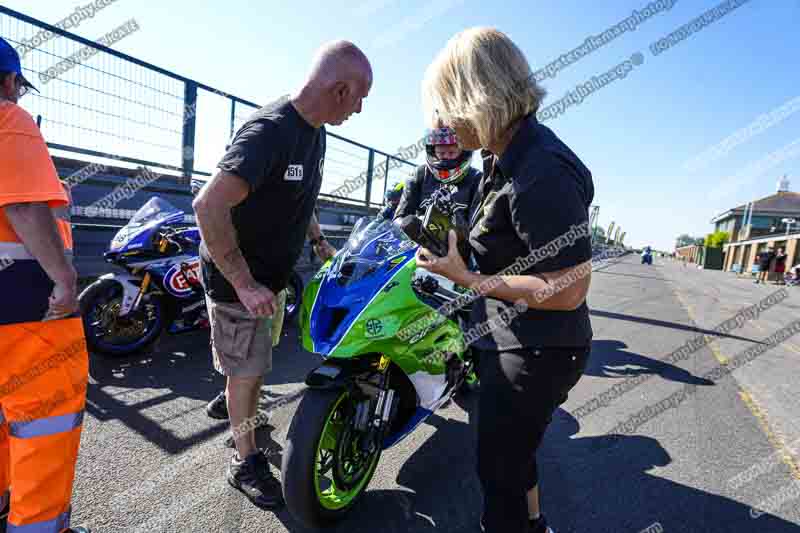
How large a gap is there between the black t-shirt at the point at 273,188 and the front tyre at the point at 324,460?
2.26ft

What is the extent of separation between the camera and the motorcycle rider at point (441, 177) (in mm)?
3195

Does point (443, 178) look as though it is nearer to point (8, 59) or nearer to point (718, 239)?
point (8, 59)

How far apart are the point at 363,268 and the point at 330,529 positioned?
3.85 ft

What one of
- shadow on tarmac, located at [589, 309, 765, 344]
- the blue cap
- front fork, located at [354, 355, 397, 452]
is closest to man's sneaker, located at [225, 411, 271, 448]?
front fork, located at [354, 355, 397, 452]

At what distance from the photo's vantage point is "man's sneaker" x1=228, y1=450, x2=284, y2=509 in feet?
6.81

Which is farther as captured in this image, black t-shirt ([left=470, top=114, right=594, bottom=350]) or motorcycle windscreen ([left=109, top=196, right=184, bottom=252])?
motorcycle windscreen ([left=109, top=196, right=184, bottom=252])

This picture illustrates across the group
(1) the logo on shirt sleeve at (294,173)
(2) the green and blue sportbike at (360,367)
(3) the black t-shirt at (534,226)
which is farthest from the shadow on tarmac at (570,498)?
(1) the logo on shirt sleeve at (294,173)

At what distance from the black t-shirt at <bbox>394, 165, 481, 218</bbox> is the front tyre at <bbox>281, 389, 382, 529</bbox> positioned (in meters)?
1.64

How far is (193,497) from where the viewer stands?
2084mm

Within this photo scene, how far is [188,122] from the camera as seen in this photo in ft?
20.2

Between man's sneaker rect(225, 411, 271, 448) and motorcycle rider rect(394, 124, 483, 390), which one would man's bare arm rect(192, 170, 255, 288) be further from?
motorcycle rider rect(394, 124, 483, 390)

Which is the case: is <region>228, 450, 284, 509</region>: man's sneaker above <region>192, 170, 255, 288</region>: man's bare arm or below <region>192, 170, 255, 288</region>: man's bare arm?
below

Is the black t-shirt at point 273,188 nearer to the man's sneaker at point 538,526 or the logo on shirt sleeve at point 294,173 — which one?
the logo on shirt sleeve at point 294,173

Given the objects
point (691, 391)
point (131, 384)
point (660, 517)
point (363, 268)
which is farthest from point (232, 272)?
point (691, 391)
